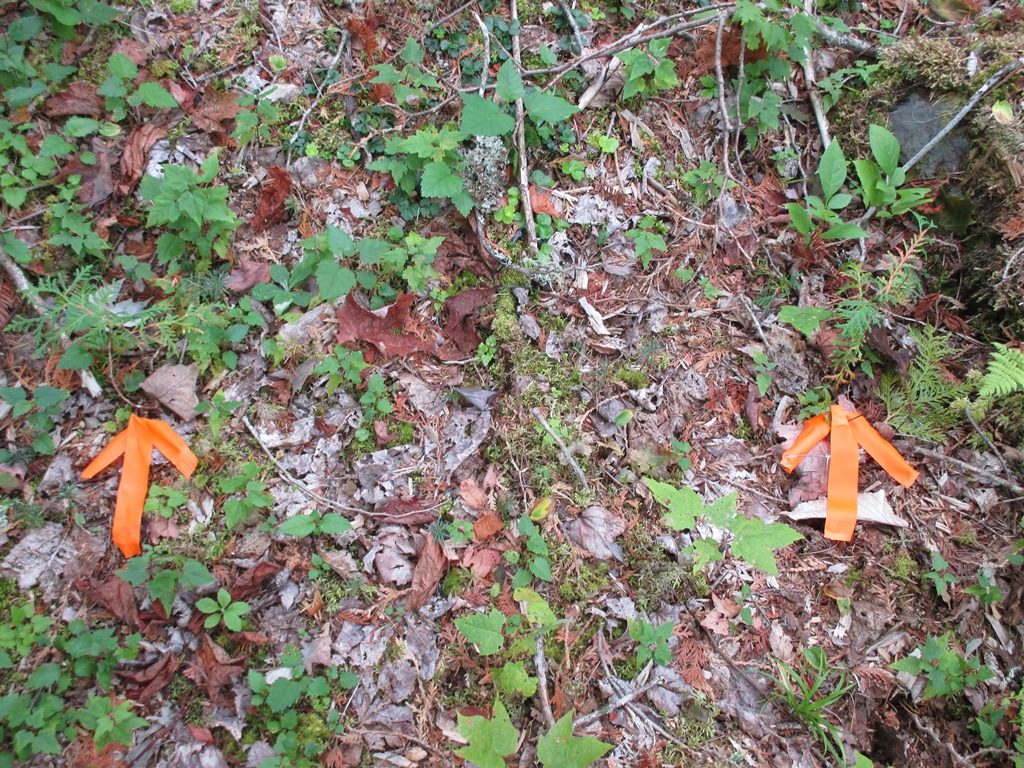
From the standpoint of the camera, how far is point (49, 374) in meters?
3.06

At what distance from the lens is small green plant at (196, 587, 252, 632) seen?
105 inches

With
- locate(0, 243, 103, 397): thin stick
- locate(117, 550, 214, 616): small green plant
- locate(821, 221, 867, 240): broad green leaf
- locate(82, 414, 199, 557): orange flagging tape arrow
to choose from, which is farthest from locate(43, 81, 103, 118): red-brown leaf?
locate(821, 221, 867, 240): broad green leaf

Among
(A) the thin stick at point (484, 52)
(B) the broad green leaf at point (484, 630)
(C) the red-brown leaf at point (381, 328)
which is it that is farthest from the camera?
(A) the thin stick at point (484, 52)

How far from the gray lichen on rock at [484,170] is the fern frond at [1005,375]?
8.40 ft

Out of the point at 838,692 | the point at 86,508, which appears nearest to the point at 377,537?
the point at 86,508

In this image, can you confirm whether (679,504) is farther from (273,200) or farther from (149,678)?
(273,200)

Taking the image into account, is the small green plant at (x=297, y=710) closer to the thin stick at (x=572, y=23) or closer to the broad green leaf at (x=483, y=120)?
the broad green leaf at (x=483, y=120)

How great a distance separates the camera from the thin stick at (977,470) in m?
3.06

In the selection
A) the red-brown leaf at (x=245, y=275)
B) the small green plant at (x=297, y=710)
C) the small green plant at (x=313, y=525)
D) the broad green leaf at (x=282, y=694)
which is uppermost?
the red-brown leaf at (x=245, y=275)

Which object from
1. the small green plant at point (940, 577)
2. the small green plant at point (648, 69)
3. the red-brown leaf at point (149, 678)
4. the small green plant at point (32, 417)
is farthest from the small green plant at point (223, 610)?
the small green plant at point (648, 69)

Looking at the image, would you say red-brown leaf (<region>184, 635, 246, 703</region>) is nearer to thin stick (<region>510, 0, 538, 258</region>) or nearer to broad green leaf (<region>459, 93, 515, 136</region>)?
thin stick (<region>510, 0, 538, 258</region>)

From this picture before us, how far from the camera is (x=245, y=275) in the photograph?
329 cm

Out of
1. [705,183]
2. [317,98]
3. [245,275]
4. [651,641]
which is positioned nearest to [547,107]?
[705,183]

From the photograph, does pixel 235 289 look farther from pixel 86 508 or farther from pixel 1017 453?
pixel 1017 453
